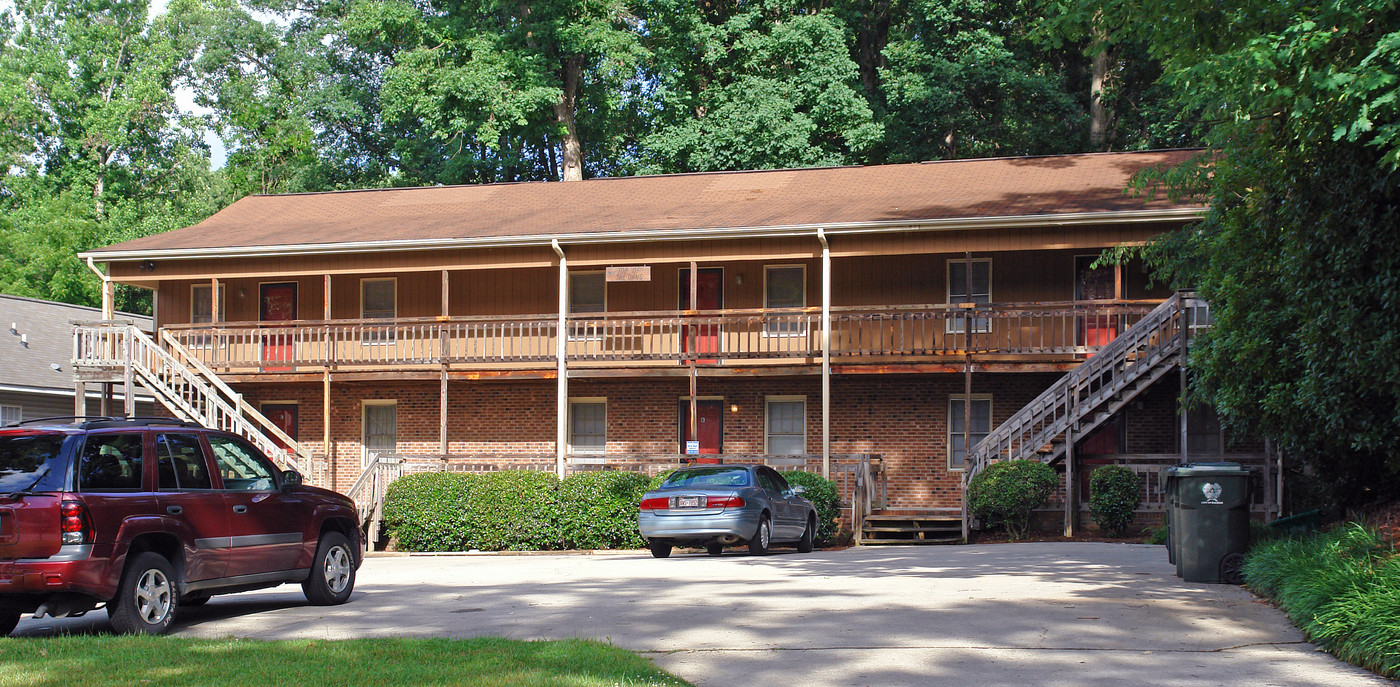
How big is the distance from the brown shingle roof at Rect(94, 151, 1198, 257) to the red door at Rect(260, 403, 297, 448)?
12.7ft

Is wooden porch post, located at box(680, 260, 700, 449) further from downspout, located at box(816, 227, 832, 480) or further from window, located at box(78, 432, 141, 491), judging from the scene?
window, located at box(78, 432, 141, 491)

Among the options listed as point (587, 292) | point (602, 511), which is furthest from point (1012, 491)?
point (587, 292)

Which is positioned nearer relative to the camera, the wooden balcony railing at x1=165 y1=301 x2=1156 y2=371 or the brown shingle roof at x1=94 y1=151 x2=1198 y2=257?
the wooden balcony railing at x1=165 y1=301 x2=1156 y2=371

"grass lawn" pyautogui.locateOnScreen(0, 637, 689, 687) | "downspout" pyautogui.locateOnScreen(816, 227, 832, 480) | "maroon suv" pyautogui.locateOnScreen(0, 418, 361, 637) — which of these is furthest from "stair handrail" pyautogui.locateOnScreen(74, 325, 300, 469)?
"grass lawn" pyautogui.locateOnScreen(0, 637, 689, 687)

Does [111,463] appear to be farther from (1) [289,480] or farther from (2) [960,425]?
(2) [960,425]

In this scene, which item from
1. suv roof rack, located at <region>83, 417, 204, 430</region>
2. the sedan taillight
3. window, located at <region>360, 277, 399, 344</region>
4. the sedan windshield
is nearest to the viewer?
suv roof rack, located at <region>83, 417, 204, 430</region>

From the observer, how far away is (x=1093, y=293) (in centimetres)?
2522

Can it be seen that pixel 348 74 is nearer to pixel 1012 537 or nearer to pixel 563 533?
pixel 563 533

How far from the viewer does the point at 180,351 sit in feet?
86.7

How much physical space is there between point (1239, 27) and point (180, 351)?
21.5m

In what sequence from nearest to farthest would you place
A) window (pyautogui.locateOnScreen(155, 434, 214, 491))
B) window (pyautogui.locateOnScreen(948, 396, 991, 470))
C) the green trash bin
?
window (pyautogui.locateOnScreen(155, 434, 214, 491))
the green trash bin
window (pyautogui.locateOnScreen(948, 396, 991, 470))

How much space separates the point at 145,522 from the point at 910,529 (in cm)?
1501

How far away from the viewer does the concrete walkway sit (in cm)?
808

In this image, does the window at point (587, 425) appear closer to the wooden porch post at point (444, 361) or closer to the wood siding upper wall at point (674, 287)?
the wood siding upper wall at point (674, 287)
